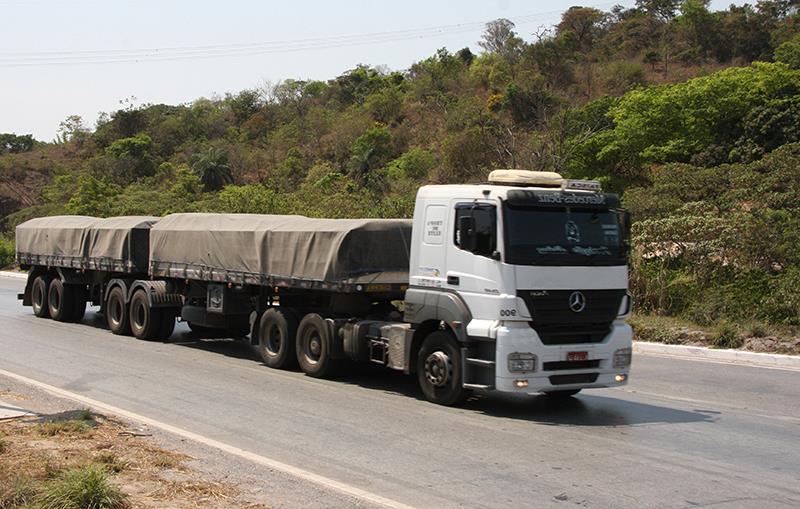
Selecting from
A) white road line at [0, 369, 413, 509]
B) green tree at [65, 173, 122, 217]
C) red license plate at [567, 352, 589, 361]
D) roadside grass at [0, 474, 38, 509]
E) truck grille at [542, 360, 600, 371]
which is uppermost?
green tree at [65, 173, 122, 217]

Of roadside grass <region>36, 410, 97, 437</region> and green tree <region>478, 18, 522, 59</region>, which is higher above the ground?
green tree <region>478, 18, 522, 59</region>

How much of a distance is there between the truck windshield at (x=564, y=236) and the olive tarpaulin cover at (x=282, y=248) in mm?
3067

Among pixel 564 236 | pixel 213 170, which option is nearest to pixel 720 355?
pixel 564 236

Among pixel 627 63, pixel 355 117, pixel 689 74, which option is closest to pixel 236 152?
pixel 355 117

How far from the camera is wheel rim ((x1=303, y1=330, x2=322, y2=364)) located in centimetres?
1370

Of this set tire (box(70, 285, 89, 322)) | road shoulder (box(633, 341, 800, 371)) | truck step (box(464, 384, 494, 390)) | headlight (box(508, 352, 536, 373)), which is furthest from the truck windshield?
tire (box(70, 285, 89, 322))

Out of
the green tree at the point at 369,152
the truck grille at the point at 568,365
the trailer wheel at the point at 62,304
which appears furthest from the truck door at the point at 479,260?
the green tree at the point at 369,152

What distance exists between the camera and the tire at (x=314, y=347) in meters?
13.4

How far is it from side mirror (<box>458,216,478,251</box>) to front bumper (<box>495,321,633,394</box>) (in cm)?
102

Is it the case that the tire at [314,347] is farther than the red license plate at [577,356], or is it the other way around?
the tire at [314,347]

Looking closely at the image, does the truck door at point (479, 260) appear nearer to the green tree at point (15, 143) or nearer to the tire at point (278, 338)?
the tire at point (278, 338)

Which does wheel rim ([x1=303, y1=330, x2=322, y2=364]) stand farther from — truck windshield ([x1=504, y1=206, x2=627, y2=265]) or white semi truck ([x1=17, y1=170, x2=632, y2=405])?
truck windshield ([x1=504, y1=206, x2=627, y2=265])

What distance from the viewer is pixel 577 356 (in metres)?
10.9

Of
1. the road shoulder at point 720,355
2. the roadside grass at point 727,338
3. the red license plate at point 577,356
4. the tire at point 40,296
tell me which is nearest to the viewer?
the red license plate at point 577,356
